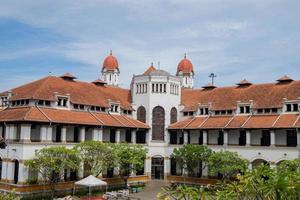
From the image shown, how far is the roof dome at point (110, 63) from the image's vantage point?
85.6 metres

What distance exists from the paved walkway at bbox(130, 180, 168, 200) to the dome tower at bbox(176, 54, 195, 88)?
3750 cm

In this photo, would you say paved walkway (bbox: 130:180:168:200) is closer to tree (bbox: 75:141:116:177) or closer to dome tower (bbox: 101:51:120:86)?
tree (bbox: 75:141:116:177)

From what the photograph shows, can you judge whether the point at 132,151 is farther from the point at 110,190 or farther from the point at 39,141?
the point at 39,141

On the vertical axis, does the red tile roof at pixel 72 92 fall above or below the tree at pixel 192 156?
above

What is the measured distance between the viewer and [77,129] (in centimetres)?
4325

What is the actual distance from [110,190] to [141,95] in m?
13.9

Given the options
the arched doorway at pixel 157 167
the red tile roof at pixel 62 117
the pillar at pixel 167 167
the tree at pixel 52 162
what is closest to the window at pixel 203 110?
the pillar at pixel 167 167

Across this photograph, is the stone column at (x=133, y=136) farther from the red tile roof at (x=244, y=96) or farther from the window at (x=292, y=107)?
the window at (x=292, y=107)

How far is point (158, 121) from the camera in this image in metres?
51.1

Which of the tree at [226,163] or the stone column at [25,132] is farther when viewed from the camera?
the tree at [226,163]

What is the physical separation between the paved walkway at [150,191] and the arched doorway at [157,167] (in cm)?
112

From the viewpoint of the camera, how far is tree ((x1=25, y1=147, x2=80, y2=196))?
35094 mm

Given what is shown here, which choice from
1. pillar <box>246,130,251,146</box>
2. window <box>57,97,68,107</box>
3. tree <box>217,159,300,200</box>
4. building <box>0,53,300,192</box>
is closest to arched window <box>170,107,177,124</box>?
building <box>0,53,300,192</box>

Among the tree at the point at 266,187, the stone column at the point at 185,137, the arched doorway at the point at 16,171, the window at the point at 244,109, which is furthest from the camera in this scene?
the stone column at the point at 185,137
